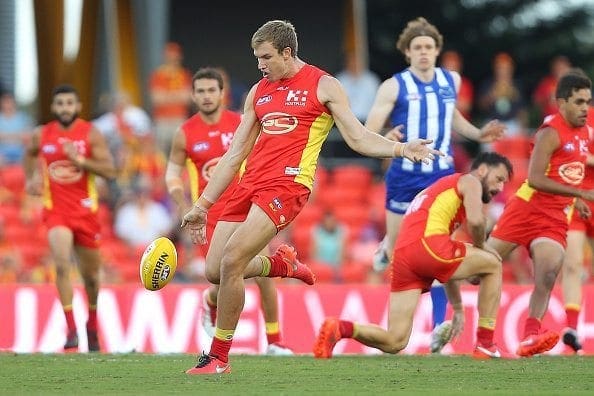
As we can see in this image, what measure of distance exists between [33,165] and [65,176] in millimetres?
526

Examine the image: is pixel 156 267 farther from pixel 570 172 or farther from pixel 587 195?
pixel 570 172

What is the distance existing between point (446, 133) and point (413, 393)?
4241mm

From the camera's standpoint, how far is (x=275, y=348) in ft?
43.6

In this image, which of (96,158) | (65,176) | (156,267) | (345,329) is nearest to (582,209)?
(345,329)

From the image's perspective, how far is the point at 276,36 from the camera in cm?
1045

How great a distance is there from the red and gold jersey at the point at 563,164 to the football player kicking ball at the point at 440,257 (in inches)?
37.7

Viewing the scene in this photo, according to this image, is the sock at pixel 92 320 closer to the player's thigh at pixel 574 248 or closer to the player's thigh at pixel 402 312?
the player's thigh at pixel 402 312

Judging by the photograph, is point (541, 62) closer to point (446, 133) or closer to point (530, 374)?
point (446, 133)

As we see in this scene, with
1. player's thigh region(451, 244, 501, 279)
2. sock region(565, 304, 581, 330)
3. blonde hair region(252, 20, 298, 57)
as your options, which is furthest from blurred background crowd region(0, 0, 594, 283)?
blonde hair region(252, 20, 298, 57)

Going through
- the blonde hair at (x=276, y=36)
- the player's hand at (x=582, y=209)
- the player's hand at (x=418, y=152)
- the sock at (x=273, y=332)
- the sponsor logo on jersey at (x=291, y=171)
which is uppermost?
the blonde hair at (x=276, y=36)

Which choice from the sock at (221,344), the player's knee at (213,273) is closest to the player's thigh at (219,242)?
the player's knee at (213,273)

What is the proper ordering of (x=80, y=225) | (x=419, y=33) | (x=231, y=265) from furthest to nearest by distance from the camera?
(x=80, y=225), (x=419, y=33), (x=231, y=265)

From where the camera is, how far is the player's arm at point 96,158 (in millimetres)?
14086

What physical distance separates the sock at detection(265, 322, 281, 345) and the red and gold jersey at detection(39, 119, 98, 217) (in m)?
2.34
